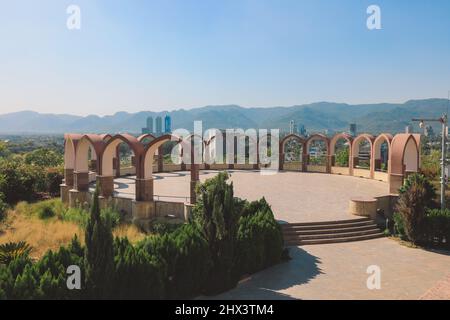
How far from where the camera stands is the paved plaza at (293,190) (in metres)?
17.3

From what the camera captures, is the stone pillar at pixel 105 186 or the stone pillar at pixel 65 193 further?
the stone pillar at pixel 65 193

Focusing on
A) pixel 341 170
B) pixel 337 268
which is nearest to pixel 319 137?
pixel 341 170

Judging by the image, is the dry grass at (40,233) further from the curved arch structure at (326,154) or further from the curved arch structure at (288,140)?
the curved arch structure at (326,154)

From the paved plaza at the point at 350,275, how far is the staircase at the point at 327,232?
0.45 m

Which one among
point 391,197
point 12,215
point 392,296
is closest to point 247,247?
point 392,296

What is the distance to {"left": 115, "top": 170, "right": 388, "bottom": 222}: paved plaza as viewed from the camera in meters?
17.3

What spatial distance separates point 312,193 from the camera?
21906 mm

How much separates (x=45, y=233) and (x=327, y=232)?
427 inches

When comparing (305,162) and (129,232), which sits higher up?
(305,162)

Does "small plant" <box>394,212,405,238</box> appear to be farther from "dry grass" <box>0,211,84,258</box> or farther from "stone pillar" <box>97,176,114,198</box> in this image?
"stone pillar" <box>97,176,114,198</box>

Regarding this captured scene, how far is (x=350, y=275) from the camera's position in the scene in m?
11.4

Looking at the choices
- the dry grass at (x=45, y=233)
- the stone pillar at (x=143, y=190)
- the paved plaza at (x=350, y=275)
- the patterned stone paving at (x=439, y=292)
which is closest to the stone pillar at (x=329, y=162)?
the paved plaza at (x=350, y=275)

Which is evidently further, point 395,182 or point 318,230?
point 395,182

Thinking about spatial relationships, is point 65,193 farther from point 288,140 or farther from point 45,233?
point 288,140
